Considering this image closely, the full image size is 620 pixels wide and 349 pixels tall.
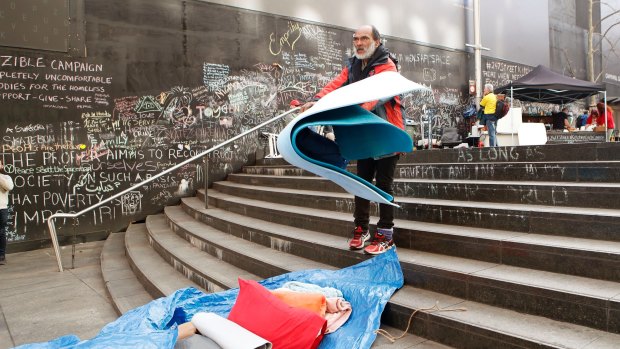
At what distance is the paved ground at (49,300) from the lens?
13.5ft

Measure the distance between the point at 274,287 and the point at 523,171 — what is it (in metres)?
2.84

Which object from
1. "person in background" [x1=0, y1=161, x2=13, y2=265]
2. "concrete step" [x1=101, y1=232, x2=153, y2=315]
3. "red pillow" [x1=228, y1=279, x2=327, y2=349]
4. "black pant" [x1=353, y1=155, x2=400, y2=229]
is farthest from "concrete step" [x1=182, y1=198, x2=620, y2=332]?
"person in background" [x1=0, y1=161, x2=13, y2=265]

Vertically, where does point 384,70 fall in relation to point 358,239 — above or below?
above

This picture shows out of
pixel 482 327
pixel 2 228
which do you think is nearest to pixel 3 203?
pixel 2 228

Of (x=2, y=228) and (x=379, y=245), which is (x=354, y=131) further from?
(x=2, y=228)

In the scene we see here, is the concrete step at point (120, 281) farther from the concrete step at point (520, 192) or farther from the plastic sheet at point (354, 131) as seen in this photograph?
the concrete step at point (520, 192)

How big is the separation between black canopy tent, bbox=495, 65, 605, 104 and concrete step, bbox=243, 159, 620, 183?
6.40m

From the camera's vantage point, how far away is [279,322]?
2484mm

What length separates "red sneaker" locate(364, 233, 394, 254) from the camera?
346 centimetres

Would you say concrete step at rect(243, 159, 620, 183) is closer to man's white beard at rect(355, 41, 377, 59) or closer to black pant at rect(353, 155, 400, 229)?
black pant at rect(353, 155, 400, 229)

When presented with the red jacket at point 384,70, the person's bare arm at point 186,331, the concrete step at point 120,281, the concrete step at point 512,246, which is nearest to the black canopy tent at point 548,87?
the concrete step at point 512,246

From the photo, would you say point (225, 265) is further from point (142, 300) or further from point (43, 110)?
point (43, 110)

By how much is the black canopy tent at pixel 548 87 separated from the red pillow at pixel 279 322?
9843 millimetres

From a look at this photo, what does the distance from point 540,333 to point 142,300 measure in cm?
389
